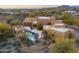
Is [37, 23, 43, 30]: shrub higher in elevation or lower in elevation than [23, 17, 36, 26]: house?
lower

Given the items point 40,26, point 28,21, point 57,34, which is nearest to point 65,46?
point 57,34

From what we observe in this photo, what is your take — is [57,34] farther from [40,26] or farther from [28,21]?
[28,21]

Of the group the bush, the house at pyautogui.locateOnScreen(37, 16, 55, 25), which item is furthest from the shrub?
the bush

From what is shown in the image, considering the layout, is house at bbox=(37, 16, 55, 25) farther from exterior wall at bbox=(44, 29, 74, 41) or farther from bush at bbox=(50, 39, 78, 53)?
bush at bbox=(50, 39, 78, 53)

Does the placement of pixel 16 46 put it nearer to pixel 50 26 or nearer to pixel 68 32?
pixel 50 26
